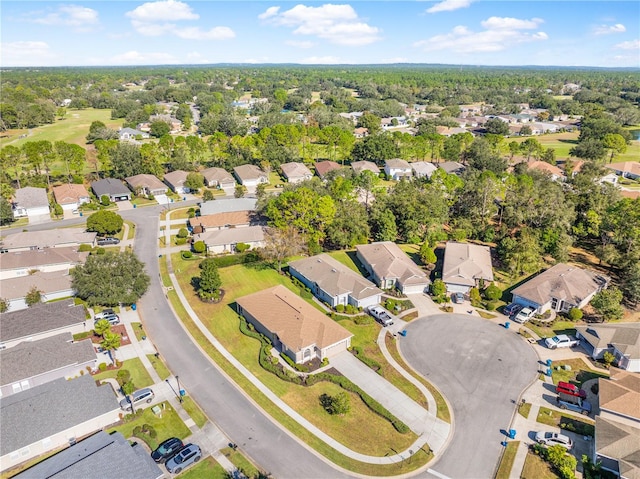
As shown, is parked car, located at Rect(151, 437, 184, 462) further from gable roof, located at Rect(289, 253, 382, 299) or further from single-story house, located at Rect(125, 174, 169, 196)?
single-story house, located at Rect(125, 174, 169, 196)

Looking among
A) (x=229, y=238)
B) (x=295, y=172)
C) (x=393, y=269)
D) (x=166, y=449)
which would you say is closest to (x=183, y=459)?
(x=166, y=449)

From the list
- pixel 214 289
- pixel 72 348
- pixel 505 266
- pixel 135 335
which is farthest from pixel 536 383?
pixel 72 348

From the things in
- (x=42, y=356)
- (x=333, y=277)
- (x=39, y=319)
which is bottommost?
(x=42, y=356)

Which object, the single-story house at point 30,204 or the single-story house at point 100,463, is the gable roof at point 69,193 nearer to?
the single-story house at point 30,204

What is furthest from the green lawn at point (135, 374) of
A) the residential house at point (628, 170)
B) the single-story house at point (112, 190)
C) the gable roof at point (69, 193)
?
the residential house at point (628, 170)

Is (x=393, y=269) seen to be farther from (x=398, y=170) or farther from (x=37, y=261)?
→ (x=398, y=170)
